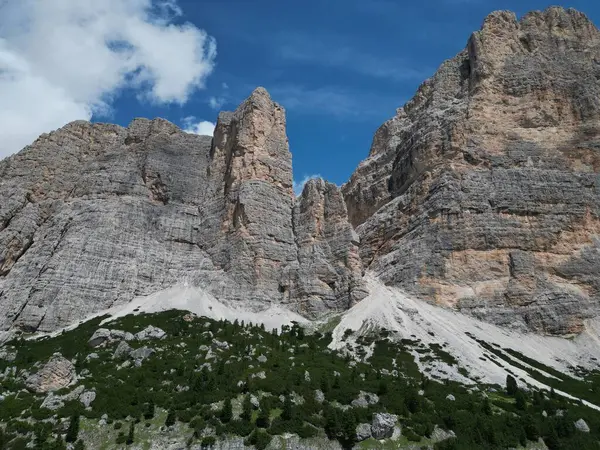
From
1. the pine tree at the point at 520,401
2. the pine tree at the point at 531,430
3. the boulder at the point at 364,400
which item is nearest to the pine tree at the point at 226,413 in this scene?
the boulder at the point at 364,400

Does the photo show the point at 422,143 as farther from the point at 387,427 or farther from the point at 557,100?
the point at 387,427

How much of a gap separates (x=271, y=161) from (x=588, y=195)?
5266cm

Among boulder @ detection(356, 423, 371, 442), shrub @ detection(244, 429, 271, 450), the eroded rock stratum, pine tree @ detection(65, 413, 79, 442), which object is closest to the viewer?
pine tree @ detection(65, 413, 79, 442)

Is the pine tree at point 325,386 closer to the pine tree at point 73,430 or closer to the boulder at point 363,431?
the boulder at point 363,431

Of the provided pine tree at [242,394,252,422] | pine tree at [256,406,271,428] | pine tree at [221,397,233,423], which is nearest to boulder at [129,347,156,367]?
pine tree at [242,394,252,422]

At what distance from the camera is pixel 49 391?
54.3 meters

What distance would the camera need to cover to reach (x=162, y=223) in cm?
9694

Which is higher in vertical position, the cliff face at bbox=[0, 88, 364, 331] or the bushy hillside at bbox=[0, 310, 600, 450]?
the cliff face at bbox=[0, 88, 364, 331]

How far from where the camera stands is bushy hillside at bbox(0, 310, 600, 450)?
4647cm

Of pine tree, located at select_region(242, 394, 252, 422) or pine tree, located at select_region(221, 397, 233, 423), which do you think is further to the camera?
pine tree, located at select_region(242, 394, 252, 422)

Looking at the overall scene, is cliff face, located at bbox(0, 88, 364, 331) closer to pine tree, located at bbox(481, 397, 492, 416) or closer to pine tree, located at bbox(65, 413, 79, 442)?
pine tree, located at bbox(481, 397, 492, 416)

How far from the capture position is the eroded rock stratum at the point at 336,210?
85750 mm

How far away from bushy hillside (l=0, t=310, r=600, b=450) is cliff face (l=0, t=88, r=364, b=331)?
15439 mm

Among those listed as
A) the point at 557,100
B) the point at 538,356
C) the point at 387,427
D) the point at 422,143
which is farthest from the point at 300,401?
the point at 557,100
